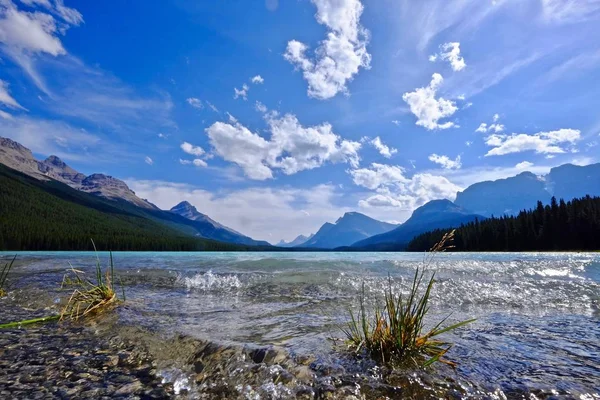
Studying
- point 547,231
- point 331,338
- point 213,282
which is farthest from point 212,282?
point 547,231

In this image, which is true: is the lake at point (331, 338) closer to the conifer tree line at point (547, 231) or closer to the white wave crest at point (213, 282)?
the white wave crest at point (213, 282)

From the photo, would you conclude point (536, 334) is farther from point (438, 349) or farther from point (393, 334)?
point (393, 334)

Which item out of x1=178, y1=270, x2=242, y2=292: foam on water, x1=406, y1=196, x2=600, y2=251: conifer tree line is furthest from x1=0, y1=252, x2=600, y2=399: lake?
x1=406, y1=196, x2=600, y2=251: conifer tree line

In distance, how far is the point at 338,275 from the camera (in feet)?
52.5

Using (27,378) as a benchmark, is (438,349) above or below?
above

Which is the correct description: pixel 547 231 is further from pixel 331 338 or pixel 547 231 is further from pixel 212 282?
pixel 331 338

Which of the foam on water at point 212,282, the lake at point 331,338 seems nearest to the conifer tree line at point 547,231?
the foam on water at point 212,282

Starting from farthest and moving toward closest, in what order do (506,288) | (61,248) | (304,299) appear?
(61,248)
(506,288)
(304,299)

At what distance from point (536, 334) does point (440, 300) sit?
14.3 ft

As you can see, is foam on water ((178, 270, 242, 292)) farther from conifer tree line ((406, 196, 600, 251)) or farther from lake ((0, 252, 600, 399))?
conifer tree line ((406, 196, 600, 251))

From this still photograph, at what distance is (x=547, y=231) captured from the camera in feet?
337

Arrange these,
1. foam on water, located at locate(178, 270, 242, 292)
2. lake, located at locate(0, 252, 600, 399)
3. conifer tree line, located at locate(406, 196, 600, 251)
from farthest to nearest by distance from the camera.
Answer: conifer tree line, located at locate(406, 196, 600, 251) < foam on water, located at locate(178, 270, 242, 292) < lake, located at locate(0, 252, 600, 399)

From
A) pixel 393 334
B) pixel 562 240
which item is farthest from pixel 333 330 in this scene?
pixel 562 240

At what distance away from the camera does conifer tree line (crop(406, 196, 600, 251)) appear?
94125mm
